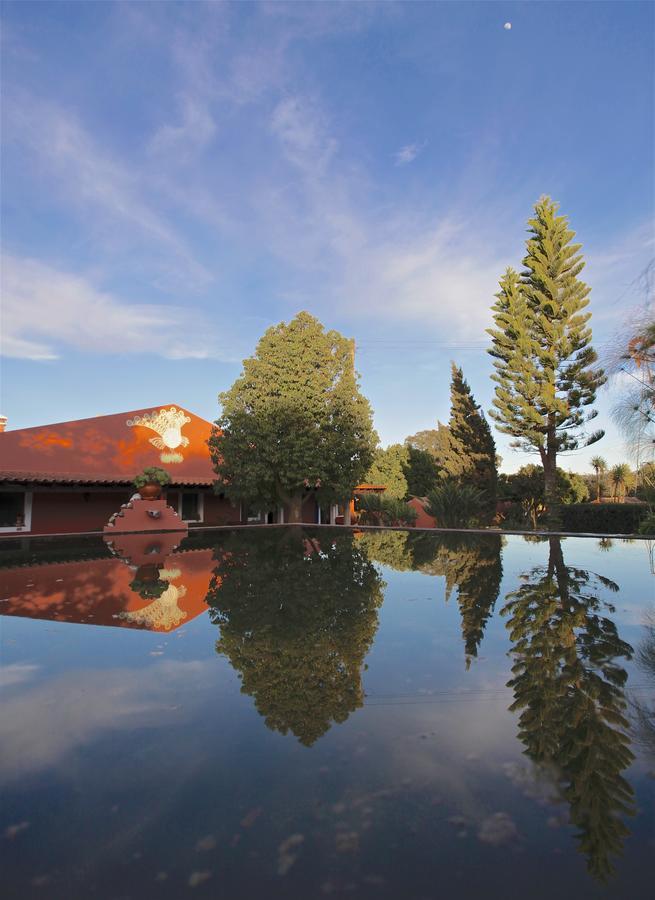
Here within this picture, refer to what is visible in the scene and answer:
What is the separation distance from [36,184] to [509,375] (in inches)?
882

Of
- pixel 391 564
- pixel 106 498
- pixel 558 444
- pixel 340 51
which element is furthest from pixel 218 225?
pixel 558 444

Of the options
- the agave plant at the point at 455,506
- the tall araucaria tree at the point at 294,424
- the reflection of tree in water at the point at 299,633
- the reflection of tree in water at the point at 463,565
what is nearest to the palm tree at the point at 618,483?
the agave plant at the point at 455,506

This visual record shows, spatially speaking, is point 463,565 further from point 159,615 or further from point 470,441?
point 470,441

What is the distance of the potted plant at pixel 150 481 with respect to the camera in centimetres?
1767

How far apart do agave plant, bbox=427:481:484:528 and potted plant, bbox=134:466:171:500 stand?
1116 cm

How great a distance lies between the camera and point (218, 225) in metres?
20.0

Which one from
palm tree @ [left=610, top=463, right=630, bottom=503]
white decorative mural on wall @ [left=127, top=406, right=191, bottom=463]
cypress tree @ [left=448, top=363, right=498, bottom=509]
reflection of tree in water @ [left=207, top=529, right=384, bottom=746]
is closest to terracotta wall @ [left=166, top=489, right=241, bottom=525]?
white decorative mural on wall @ [left=127, top=406, right=191, bottom=463]

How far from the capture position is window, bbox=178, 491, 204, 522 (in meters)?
22.8

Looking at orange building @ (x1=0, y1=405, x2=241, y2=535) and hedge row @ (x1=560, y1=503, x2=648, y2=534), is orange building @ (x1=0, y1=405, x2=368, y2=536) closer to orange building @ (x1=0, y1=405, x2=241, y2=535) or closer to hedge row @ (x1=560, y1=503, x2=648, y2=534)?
orange building @ (x1=0, y1=405, x2=241, y2=535)

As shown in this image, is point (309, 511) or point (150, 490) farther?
point (309, 511)

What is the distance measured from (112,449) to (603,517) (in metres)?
20.0

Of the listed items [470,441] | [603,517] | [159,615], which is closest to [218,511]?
[470,441]

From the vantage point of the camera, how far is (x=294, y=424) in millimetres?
21000

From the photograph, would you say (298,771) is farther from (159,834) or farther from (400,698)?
(400,698)
